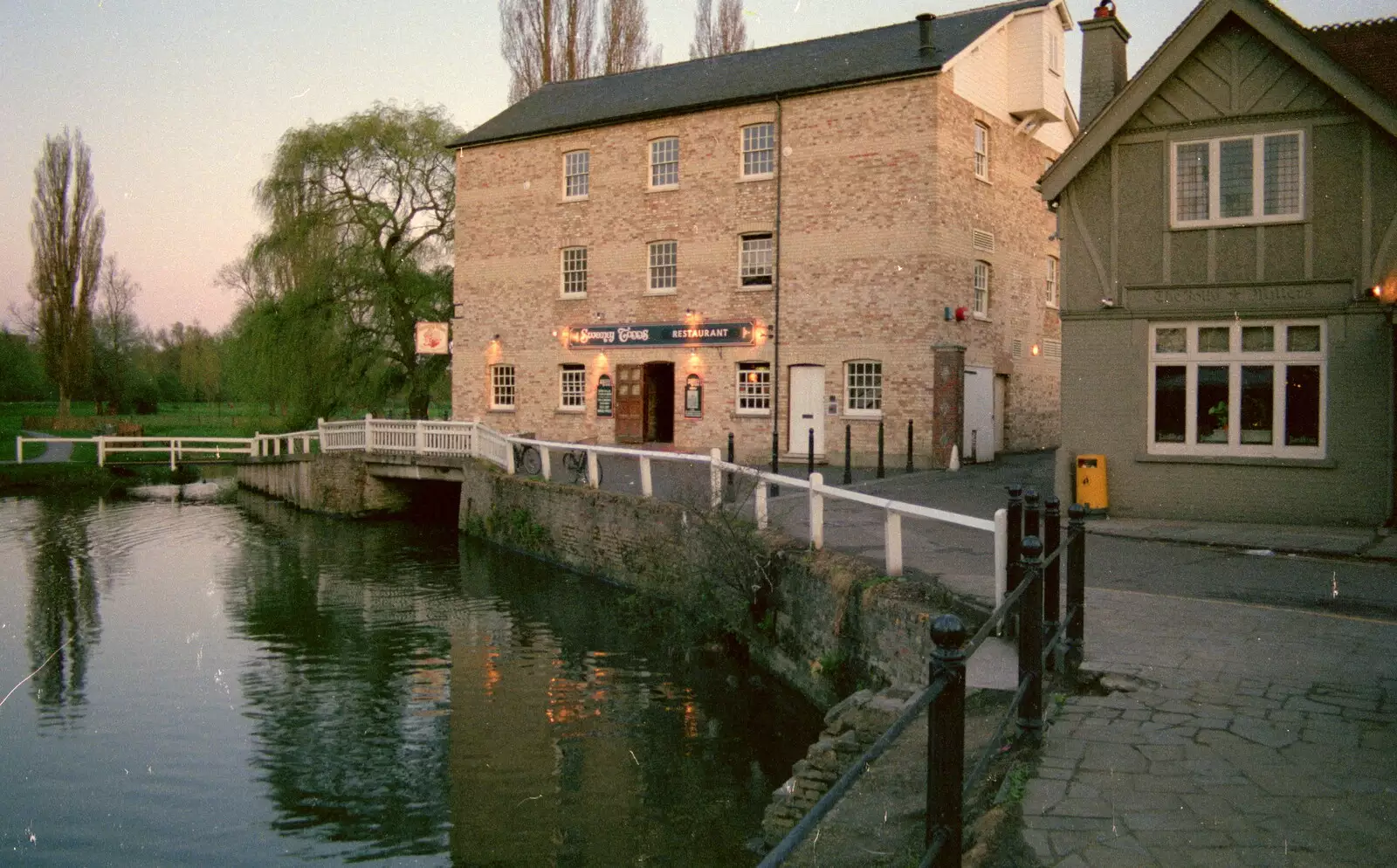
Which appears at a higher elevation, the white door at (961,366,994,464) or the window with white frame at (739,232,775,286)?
the window with white frame at (739,232,775,286)

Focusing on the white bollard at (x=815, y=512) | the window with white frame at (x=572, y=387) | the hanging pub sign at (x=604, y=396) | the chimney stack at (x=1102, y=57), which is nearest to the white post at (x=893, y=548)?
the white bollard at (x=815, y=512)

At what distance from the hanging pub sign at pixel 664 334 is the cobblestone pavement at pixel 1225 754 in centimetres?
1677

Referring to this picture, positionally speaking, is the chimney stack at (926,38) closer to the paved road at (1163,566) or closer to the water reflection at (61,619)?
the paved road at (1163,566)

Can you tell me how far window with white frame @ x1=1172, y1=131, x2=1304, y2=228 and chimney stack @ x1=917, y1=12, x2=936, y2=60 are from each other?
951cm

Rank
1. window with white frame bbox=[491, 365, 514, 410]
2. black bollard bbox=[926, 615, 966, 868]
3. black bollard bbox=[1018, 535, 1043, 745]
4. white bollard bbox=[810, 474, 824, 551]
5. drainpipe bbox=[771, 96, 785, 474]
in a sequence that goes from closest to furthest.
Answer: black bollard bbox=[926, 615, 966, 868], black bollard bbox=[1018, 535, 1043, 745], white bollard bbox=[810, 474, 824, 551], drainpipe bbox=[771, 96, 785, 474], window with white frame bbox=[491, 365, 514, 410]

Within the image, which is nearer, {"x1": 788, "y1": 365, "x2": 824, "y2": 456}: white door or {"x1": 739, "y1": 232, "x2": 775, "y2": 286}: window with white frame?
{"x1": 788, "y1": 365, "x2": 824, "y2": 456}: white door

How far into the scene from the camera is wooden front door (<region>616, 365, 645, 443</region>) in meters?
25.4

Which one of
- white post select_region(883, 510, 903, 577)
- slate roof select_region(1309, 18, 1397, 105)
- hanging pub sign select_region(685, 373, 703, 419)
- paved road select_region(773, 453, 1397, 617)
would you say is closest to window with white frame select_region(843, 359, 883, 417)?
hanging pub sign select_region(685, 373, 703, 419)

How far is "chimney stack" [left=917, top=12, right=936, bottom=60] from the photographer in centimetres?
2169

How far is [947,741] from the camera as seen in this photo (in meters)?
2.98

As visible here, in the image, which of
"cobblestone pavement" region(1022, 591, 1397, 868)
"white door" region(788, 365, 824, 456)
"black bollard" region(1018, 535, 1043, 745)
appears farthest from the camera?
"white door" region(788, 365, 824, 456)

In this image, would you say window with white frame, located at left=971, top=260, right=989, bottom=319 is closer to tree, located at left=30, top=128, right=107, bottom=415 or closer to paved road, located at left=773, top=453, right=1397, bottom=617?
paved road, located at left=773, top=453, right=1397, bottom=617

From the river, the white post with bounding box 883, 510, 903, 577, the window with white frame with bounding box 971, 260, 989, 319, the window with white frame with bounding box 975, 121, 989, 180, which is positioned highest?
the window with white frame with bounding box 975, 121, 989, 180

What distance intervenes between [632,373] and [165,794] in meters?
18.0
